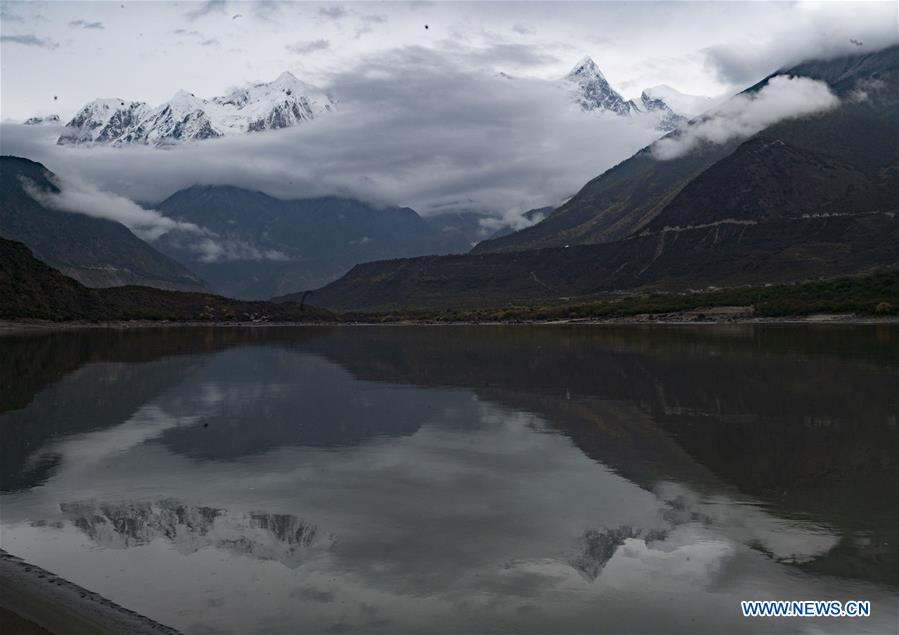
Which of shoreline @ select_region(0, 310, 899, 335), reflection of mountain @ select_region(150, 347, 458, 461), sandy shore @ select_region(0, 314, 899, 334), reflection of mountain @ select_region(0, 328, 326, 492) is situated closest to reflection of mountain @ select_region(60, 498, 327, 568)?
reflection of mountain @ select_region(0, 328, 326, 492)

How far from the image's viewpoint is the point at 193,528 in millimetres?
16734

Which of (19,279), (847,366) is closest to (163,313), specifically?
(19,279)

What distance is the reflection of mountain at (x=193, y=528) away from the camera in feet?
50.9

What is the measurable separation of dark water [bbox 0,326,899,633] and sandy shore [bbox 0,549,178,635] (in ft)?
1.44

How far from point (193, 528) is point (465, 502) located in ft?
20.6

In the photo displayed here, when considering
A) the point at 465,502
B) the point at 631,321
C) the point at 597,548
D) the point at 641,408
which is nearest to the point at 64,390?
the point at 641,408

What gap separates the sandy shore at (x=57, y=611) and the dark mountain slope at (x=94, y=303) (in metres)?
114

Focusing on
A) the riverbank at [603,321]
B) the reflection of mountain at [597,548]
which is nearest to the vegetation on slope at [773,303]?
the riverbank at [603,321]

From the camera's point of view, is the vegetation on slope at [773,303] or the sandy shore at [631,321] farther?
the vegetation on slope at [773,303]

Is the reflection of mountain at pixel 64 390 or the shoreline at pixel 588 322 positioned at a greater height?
the shoreline at pixel 588 322

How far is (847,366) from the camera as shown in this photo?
46781mm

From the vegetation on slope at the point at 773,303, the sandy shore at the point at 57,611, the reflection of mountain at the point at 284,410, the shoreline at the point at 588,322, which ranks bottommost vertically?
the sandy shore at the point at 57,611

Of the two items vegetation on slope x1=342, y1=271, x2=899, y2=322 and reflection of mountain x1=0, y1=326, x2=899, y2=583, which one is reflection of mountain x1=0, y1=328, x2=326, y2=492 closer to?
reflection of mountain x1=0, y1=326, x2=899, y2=583

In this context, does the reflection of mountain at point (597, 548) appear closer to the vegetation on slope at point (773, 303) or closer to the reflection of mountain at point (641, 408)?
the reflection of mountain at point (641, 408)
